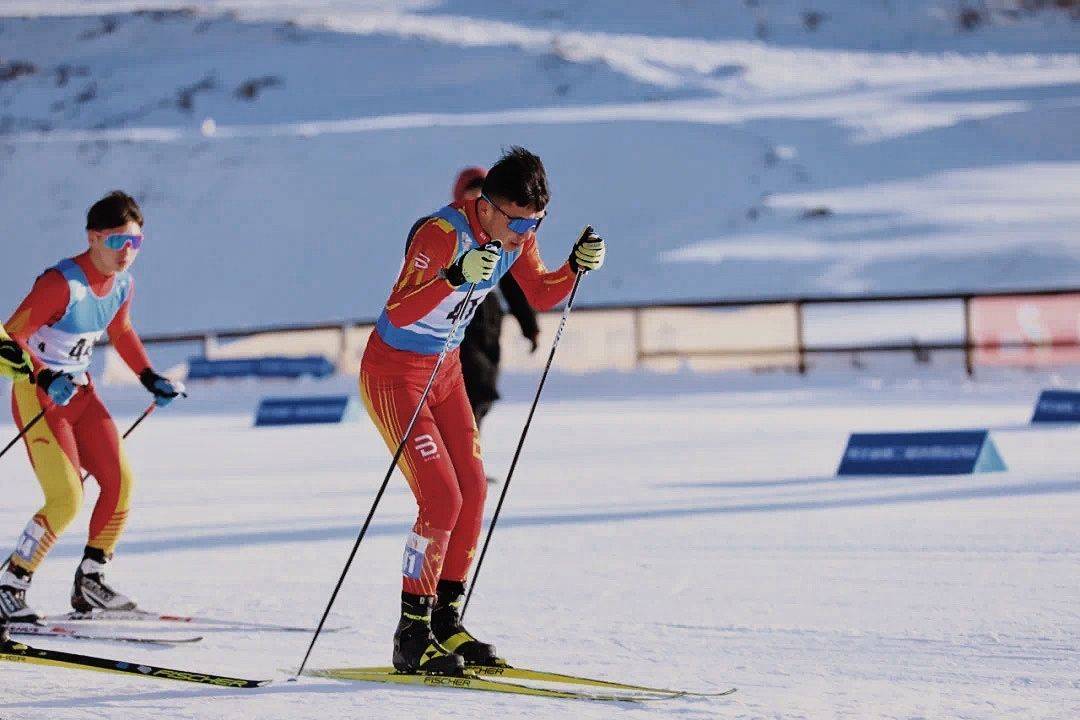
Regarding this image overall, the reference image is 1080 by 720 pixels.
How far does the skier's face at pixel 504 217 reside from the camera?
549 cm

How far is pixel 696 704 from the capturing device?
196 inches

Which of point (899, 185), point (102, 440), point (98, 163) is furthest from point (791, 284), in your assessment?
point (102, 440)

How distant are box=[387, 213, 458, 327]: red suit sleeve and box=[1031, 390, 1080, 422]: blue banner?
36.2 feet

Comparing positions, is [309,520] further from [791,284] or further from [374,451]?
[791,284]

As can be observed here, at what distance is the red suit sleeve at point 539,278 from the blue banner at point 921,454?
6045 millimetres

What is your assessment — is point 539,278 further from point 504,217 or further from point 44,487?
point 44,487

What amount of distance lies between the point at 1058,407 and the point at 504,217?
11.1 meters

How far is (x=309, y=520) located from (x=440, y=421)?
4420mm

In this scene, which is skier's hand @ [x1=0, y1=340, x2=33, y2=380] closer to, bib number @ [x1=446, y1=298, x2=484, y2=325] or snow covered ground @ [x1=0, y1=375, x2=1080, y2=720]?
snow covered ground @ [x1=0, y1=375, x2=1080, y2=720]

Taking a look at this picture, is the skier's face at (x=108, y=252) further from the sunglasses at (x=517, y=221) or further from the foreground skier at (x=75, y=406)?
the sunglasses at (x=517, y=221)

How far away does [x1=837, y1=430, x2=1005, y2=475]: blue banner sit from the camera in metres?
11.4

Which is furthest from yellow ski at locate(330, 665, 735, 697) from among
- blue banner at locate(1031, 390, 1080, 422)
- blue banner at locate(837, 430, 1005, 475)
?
blue banner at locate(1031, 390, 1080, 422)

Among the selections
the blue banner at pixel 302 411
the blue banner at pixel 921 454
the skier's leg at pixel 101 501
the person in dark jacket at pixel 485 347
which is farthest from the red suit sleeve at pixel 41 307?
the blue banner at pixel 302 411

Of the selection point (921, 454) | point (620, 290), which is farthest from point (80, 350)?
point (620, 290)
